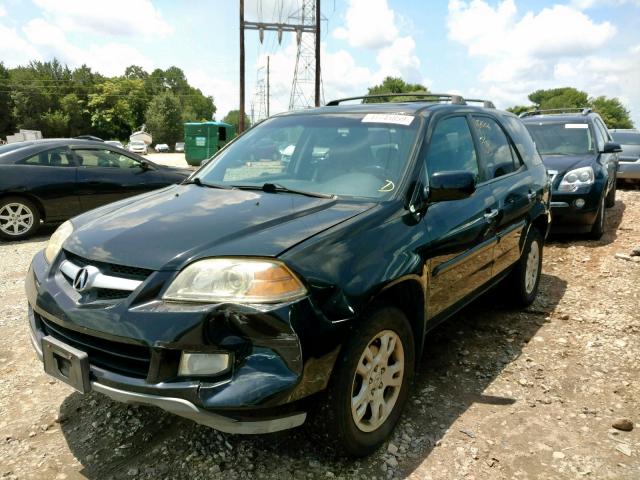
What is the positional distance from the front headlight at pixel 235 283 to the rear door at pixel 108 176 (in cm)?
667

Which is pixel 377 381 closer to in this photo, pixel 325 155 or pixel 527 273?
pixel 325 155

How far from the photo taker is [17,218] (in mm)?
7832

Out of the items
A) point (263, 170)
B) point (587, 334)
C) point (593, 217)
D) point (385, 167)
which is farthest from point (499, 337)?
point (593, 217)

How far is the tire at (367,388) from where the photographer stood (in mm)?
2318

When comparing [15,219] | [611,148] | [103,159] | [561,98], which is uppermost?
[561,98]

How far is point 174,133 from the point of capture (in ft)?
265

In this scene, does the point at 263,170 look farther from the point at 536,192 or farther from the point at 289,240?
the point at 536,192

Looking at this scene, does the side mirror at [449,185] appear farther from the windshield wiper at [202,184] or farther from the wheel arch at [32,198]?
the wheel arch at [32,198]

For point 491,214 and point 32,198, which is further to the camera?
point 32,198

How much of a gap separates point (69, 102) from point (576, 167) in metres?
80.4

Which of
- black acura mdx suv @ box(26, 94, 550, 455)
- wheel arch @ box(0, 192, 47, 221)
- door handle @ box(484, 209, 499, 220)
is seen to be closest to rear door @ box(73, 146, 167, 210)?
wheel arch @ box(0, 192, 47, 221)

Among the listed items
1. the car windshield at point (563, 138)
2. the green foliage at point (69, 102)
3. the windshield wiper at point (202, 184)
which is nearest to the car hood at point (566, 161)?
the car windshield at point (563, 138)

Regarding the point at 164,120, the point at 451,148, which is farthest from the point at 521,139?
the point at 164,120

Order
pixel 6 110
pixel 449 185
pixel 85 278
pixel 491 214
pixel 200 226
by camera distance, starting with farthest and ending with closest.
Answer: pixel 6 110
pixel 491 214
pixel 449 185
pixel 200 226
pixel 85 278
